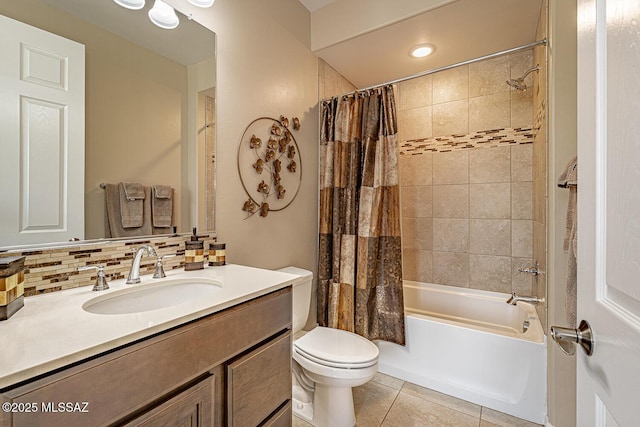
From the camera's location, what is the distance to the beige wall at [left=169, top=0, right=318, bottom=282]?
1571mm

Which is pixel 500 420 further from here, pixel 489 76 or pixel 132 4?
pixel 132 4

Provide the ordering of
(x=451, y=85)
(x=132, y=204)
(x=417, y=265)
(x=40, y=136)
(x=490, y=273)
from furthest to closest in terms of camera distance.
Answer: (x=417, y=265), (x=451, y=85), (x=490, y=273), (x=132, y=204), (x=40, y=136)

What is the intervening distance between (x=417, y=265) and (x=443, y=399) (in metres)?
1.16

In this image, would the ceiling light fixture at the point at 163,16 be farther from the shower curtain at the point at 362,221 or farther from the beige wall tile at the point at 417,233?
the beige wall tile at the point at 417,233

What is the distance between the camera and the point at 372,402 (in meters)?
1.73

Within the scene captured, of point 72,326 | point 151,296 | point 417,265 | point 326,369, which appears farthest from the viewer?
point 417,265

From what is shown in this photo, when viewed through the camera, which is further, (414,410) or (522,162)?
(522,162)

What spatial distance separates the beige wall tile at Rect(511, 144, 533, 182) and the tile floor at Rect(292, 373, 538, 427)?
1649 mm

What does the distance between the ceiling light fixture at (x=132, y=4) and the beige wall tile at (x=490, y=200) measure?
2492 millimetres

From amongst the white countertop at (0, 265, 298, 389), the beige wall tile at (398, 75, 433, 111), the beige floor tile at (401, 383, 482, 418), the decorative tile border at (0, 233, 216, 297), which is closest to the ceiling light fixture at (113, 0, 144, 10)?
Result: the decorative tile border at (0, 233, 216, 297)

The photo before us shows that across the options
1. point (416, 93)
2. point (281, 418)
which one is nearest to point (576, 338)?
point (281, 418)

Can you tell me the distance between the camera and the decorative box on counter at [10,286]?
71 cm

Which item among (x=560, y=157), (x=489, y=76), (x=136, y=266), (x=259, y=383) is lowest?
(x=259, y=383)

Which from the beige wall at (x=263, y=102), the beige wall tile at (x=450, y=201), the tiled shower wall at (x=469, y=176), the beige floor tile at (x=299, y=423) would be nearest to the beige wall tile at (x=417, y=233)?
the tiled shower wall at (x=469, y=176)
